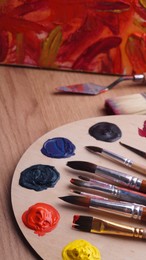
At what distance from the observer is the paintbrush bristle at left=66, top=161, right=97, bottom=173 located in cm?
59

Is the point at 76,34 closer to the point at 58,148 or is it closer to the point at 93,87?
the point at 93,87

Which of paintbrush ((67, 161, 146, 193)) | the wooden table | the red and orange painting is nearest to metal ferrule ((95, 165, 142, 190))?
paintbrush ((67, 161, 146, 193))

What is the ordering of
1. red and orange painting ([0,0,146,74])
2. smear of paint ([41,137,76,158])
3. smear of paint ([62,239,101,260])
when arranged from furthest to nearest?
red and orange painting ([0,0,146,74]) → smear of paint ([41,137,76,158]) → smear of paint ([62,239,101,260])

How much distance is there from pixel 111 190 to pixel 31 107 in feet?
0.69

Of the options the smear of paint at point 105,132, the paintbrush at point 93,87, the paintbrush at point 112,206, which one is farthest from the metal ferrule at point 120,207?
the paintbrush at point 93,87

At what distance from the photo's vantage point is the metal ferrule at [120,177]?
0.58 meters

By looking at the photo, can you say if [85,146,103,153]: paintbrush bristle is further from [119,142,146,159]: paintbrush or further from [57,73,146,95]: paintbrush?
[57,73,146,95]: paintbrush

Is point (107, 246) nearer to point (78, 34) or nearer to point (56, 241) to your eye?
point (56, 241)

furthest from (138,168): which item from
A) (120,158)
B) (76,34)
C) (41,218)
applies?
(76,34)

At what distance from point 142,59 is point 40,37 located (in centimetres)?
16

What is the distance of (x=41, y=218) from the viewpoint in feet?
1.79

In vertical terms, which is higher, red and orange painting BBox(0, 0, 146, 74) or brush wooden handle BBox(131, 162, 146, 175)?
red and orange painting BBox(0, 0, 146, 74)

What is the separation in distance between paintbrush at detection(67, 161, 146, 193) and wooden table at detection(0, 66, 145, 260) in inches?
3.3

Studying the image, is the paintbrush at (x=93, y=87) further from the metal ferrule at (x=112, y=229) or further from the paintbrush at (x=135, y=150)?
the metal ferrule at (x=112, y=229)
